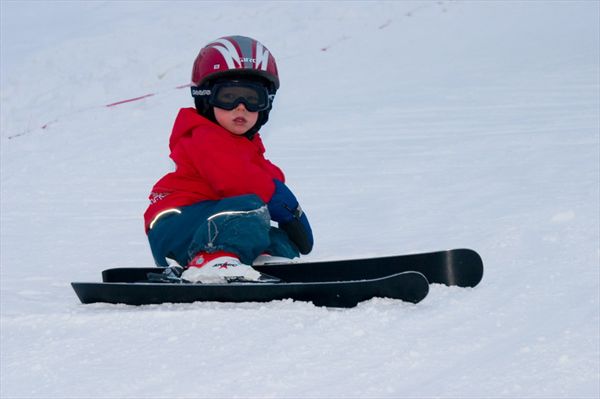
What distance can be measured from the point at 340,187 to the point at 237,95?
225cm

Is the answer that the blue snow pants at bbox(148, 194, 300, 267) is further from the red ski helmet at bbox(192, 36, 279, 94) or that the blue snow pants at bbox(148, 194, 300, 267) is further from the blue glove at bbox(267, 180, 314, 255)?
the red ski helmet at bbox(192, 36, 279, 94)

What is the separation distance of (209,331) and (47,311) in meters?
0.87

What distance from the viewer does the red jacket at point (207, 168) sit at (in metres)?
4.11

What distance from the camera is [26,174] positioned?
290 inches

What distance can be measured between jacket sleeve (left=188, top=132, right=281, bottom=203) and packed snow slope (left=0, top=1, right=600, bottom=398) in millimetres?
677

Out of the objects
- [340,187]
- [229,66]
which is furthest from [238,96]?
[340,187]

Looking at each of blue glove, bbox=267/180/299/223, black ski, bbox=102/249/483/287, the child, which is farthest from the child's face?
black ski, bbox=102/249/483/287

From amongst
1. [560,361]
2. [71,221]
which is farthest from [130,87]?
[560,361]

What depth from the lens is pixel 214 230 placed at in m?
4.03

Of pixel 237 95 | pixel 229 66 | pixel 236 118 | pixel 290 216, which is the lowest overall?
pixel 290 216

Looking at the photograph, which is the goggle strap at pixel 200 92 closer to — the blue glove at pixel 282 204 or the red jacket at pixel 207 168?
the red jacket at pixel 207 168

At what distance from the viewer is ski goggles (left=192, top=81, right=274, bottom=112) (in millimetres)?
4238

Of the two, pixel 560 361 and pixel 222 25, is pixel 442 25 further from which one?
pixel 560 361

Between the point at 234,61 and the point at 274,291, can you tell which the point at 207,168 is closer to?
the point at 234,61
